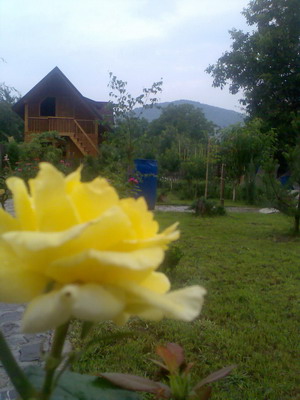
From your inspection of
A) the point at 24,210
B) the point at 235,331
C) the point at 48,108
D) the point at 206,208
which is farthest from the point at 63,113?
the point at 24,210

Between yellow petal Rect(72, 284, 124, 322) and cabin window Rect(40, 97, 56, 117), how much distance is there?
20.6m

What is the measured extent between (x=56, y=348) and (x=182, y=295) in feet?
0.39

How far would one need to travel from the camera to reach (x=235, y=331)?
3119 millimetres

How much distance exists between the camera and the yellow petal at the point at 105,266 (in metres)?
0.30

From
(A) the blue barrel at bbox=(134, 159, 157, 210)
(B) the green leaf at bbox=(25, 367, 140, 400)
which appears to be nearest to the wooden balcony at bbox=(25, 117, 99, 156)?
(A) the blue barrel at bbox=(134, 159, 157, 210)

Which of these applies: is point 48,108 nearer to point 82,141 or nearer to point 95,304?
point 82,141

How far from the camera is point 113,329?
3.20m

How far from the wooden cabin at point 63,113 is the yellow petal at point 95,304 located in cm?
1842

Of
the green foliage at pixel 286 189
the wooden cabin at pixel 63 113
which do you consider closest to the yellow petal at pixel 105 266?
the green foliage at pixel 286 189

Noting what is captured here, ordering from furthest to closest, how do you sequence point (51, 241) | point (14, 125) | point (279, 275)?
point (14, 125), point (279, 275), point (51, 241)

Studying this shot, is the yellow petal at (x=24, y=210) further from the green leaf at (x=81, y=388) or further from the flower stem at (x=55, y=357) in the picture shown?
the green leaf at (x=81, y=388)

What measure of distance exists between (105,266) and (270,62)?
66.7 feet

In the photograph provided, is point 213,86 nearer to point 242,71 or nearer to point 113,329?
point 242,71

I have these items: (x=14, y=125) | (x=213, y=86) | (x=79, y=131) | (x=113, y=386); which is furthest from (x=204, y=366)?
(x=14, y=125)
